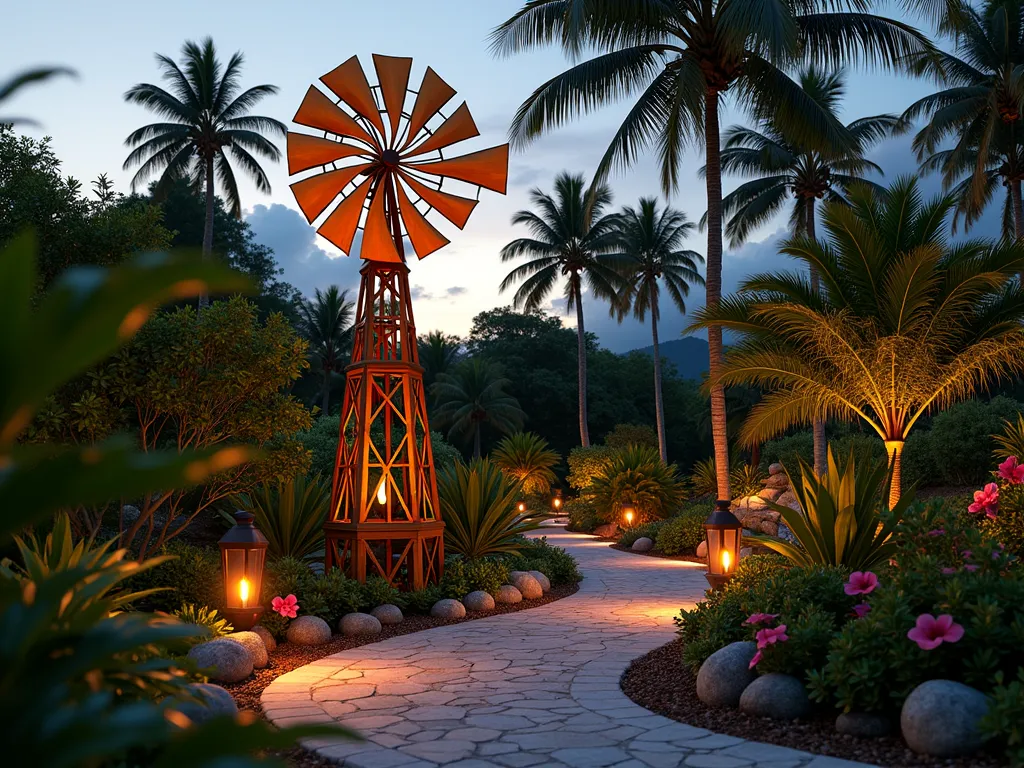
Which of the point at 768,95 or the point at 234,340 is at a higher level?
the point at 768,95

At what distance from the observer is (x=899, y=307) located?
1153cm

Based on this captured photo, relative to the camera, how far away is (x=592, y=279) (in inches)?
1371

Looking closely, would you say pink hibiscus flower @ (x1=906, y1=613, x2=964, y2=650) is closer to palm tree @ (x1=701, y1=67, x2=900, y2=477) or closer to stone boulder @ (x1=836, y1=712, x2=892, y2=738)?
stone boulder @ (x1=836, y1=712, x2=892, y2=738)

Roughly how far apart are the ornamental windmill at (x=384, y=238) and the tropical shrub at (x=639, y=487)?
11.1 meters

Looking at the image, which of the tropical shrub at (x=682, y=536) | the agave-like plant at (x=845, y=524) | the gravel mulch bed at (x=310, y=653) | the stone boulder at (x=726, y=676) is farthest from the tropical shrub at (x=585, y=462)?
the stone boulder at (x=726, y=676)

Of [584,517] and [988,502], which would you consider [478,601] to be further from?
[584,517]

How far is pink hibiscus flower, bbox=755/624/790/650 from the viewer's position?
5418mm

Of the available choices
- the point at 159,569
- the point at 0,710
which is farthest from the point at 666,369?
the point at 0,710

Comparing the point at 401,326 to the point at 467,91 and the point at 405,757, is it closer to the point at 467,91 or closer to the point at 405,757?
the point at 467,91

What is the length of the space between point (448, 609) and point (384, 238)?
14.8 ft

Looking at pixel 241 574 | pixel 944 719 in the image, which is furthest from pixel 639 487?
pixel 944 719

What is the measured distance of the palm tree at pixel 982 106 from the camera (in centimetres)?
2234

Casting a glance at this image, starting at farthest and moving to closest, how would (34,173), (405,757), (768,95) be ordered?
1. (768,95)
2. (34,173)
3. (405,757)

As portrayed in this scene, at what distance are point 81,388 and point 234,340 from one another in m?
1.50
